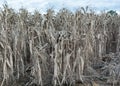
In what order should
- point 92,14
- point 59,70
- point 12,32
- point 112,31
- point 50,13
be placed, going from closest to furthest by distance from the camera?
point 59,70 < point 12,32 < point 50,13 < point 92,14 < point 112,31

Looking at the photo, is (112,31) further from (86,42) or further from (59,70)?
(59,70)

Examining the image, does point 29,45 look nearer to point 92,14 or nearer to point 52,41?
Result: point 52,41

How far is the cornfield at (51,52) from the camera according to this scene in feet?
11.4

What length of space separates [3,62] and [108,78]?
1.27 meters

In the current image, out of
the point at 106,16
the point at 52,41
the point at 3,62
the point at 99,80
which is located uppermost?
the point at 106,16

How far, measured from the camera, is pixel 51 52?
3637 millimetres

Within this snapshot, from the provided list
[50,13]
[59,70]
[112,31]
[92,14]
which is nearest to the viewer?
[59,70]

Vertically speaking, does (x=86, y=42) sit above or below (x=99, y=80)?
above

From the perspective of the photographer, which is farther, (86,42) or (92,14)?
(92,14)

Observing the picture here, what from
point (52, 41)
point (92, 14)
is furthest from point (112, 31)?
point (52, 41)

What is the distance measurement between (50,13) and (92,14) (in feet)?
2.43

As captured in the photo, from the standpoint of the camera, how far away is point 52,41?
3549 millimetres

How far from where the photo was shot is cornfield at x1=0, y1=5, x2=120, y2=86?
3.47 m

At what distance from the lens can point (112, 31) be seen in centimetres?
500
